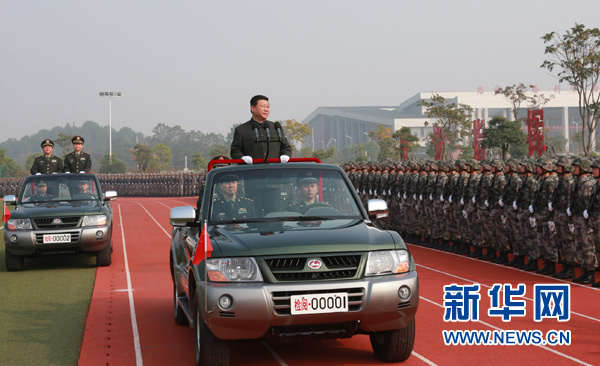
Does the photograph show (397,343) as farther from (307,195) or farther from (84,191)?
(84,191)

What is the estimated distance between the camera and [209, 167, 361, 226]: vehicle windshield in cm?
679

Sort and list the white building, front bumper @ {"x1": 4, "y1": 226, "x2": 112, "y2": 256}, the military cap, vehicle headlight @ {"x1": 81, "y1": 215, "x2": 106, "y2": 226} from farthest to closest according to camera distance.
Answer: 1. the white building
2. vehicle headlight @ {"x1": 81, "y1": 215, "x2": 106, "y2": 226}
3. front bumper @ {"x1": 4, "y1": 226, "x2": 112, "y2": 256}
4. the military cap

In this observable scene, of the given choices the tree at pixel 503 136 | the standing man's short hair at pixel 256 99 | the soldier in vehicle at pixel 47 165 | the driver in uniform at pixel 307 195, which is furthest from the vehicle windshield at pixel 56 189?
the tree at pixel 503 136

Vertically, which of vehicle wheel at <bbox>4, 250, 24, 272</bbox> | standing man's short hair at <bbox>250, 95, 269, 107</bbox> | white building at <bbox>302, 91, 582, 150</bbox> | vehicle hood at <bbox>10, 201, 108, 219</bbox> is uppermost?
white building at <bbox>302, 91, 582, 150</bbox>

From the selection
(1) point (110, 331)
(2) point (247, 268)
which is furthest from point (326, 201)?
(1) point (110, 331)

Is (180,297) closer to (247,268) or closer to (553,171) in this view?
(247,268)

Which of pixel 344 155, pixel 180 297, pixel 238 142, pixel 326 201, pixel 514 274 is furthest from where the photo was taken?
pixel 344 155

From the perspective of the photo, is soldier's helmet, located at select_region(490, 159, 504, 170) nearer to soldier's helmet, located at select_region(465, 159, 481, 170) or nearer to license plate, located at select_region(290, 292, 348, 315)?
soldier's helmet, located at select_region(465, 159, 481, 170)

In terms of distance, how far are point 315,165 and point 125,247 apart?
12036 mm

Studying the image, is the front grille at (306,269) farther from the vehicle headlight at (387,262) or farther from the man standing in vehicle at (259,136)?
the man standing in vehicle at (259,136)

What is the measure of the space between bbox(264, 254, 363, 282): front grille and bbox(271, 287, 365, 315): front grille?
11cm

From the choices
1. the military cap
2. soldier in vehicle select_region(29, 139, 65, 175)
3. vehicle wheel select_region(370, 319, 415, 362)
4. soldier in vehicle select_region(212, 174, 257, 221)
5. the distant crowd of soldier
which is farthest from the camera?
soldier in vehicle select_region(29, 139, 65, 175)

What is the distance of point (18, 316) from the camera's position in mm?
9438

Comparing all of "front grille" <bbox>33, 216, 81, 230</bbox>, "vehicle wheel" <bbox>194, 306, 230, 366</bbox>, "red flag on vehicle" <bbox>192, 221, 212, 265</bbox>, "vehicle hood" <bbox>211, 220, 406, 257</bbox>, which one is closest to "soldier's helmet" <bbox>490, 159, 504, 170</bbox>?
"front grille" <bbox>33, 216, 81, 230</bbox>
